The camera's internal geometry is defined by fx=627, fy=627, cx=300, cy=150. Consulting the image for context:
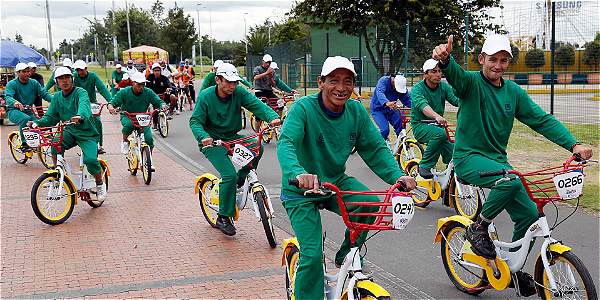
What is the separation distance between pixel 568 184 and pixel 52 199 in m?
6.39

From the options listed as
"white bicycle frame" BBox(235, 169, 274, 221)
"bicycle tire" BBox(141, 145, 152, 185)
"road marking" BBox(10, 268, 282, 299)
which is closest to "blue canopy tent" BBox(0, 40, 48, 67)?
"bicycle tire" BBox(141, 145, 152, 185)

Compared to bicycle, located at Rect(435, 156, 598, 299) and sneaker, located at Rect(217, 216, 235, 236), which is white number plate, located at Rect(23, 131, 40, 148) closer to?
sneaker, located at Rect(217, 216, 235, 236)

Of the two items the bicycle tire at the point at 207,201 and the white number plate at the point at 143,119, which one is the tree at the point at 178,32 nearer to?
the white number plate at the point at 143,119

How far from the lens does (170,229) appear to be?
784 centimetres

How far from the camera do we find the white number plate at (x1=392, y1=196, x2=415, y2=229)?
376 cm

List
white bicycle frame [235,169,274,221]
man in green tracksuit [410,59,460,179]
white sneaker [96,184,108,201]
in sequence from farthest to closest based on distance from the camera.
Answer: white sneaker [96,184,108,201]
man in green tracksuit [410,59,460,179]
white bicycle frame [235,169,274,221]

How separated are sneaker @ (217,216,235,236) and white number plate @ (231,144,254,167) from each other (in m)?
0.88

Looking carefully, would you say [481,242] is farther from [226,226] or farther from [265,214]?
[226,226]

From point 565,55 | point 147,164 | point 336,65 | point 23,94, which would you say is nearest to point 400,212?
point 336,65

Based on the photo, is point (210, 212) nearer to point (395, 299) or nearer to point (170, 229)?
point (170, 229)

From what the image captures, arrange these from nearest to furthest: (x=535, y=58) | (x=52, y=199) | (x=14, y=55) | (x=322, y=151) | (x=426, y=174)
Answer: (x=322, y=151) → (x=52, y=199) → (x=426, y=174) → (x=535, y=58) → (x=14, y=55)

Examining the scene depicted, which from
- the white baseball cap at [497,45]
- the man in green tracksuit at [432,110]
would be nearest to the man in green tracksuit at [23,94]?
the man in green tracksuit at [432,110]

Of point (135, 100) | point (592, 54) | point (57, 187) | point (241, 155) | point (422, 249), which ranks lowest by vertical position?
point (422, 249)

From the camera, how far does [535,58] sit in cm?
2083
